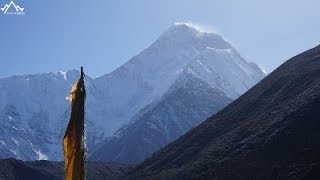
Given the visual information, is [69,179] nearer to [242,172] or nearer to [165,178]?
[242,172]

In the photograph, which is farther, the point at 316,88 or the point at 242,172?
the point at 316,88

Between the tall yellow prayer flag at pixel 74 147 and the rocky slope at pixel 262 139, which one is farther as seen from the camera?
the rocky slope at pixel 262 139

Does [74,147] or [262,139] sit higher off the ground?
[262,139]

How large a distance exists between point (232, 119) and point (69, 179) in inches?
4946

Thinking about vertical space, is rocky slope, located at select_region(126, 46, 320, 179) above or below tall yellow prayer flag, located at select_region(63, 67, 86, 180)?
above

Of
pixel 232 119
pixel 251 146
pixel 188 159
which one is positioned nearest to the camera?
pixel 251 146

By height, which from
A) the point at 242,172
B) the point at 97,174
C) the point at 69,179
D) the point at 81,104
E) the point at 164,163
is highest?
the point at 97,174

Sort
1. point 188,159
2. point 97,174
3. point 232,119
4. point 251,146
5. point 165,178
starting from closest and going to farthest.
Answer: point 251,146, point 165,178, point 188,159, point 232,119, point 97,174

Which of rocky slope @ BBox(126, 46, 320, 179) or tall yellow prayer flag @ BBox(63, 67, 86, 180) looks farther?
rocky slope @ BBox(126, 46, 320, 179)

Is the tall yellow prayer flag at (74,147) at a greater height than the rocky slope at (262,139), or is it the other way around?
the rocky slope at (262,139)

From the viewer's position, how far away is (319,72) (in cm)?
12306

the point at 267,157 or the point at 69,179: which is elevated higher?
the point at 267,157

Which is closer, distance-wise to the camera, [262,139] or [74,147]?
[74,147]

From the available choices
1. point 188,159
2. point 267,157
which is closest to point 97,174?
point 188,159
